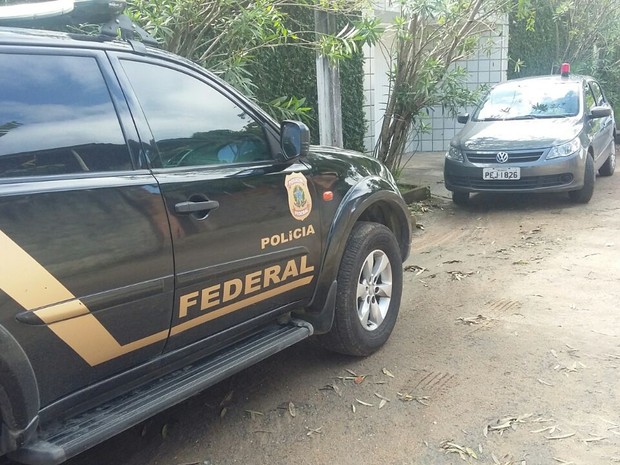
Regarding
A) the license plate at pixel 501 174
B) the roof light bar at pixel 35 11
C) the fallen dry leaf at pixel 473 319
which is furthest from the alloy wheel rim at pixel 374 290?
the license plate at pixel 501 174

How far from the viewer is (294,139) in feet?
10.7

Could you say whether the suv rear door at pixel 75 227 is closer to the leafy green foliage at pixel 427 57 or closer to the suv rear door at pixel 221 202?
the suv rear door at pixel 221 202

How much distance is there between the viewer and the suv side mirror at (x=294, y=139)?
3.26 m

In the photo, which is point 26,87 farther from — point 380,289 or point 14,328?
point 380,289

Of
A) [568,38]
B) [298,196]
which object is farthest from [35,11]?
[568,38]

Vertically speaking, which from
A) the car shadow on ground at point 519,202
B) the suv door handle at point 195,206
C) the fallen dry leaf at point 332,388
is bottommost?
the car shadow on ground at point 519,202

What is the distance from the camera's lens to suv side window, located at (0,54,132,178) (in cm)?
220

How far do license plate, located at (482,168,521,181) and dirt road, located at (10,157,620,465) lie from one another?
2.34m

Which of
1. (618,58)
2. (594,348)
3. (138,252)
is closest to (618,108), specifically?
(618,58)

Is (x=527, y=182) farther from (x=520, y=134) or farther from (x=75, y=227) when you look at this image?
(x=75, y=227)

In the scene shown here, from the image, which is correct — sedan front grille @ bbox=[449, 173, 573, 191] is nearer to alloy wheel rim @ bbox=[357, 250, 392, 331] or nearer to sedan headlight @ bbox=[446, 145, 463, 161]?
sedan headlight @ bbox=[446, 145, 463, 161]

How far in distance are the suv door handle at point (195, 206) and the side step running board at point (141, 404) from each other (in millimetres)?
733

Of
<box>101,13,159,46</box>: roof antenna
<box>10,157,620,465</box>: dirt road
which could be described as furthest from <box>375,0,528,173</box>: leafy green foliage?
<box>101,13,159,46</box>: roof antenna

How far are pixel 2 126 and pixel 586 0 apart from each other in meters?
13.1
